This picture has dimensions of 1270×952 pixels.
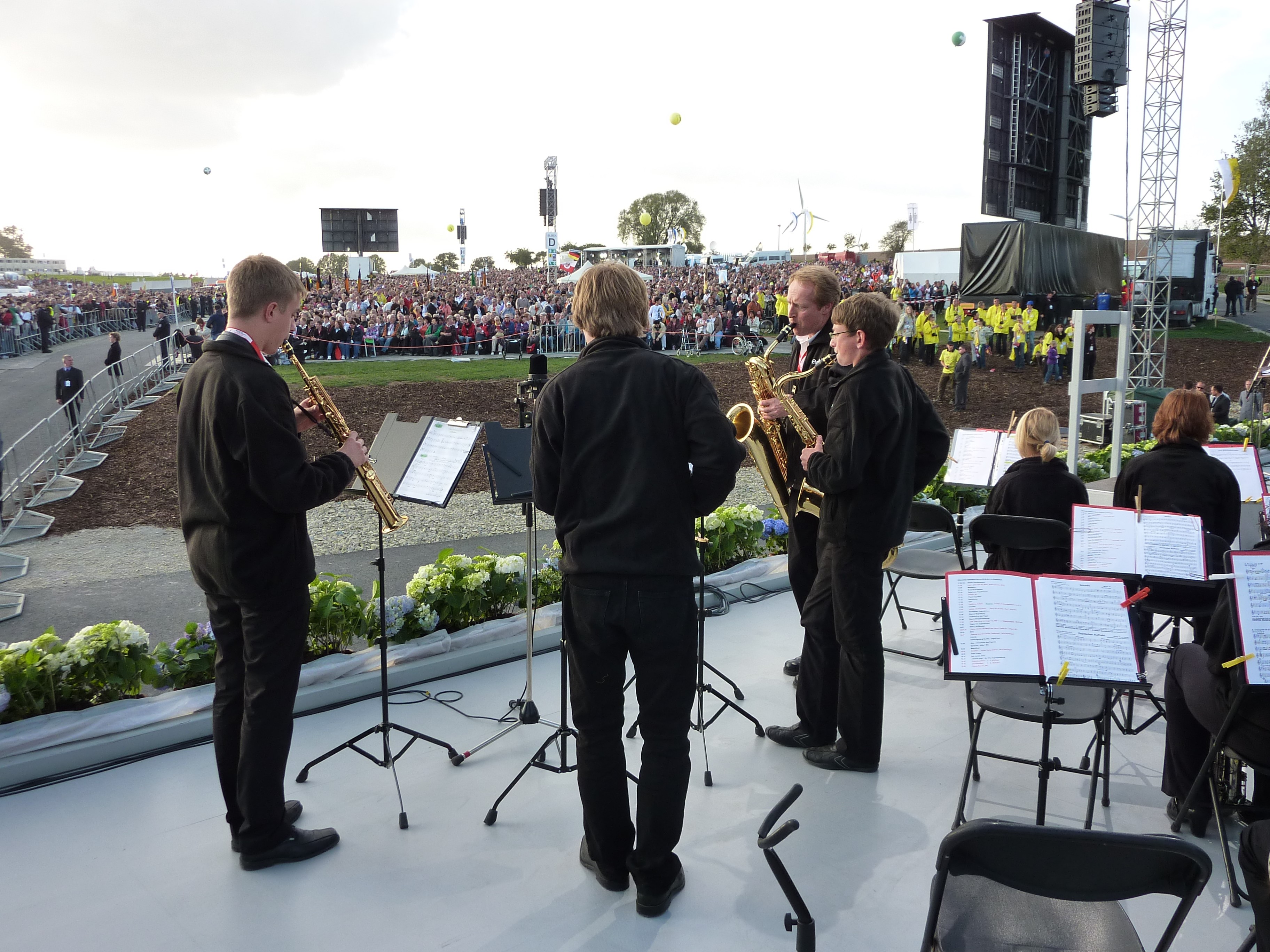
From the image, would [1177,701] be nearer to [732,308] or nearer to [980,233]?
[980,233]

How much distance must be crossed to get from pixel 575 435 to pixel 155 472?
1167 centimetres

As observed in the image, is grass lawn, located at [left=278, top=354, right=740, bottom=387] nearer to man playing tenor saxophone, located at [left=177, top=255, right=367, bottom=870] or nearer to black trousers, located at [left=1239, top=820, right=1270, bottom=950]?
man playing tenor saxophone, located at [left=177, top=255, right=367, bottom=870]

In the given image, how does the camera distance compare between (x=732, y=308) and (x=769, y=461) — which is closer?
(x=769, y=461)

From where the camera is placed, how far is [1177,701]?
11.0 ft

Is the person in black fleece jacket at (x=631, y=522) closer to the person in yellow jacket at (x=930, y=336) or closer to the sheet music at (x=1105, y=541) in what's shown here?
the sheet music at (x=1105, y=541)

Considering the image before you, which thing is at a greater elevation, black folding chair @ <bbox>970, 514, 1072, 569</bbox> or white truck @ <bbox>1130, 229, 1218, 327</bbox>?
white truck @ <bbox>1130, 229, 1218, 327</bbox>

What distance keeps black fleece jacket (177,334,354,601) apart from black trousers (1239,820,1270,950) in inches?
104

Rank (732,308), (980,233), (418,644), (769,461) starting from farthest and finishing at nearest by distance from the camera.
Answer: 1. (732,308)
2. (980,233)
3. (418,644)
4. (769,461)

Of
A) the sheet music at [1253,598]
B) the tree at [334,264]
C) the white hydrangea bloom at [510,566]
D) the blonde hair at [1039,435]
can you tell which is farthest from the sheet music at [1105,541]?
the tree at [334,264]

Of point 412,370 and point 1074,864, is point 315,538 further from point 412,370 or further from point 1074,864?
point 412,370

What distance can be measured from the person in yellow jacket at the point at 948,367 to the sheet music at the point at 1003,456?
14.2 meters

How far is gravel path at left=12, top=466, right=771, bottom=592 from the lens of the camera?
822cm

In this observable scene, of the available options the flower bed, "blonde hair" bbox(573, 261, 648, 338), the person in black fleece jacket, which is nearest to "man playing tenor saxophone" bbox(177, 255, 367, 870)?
the flower bed

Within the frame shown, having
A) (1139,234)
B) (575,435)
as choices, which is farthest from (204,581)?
(1139,234)
